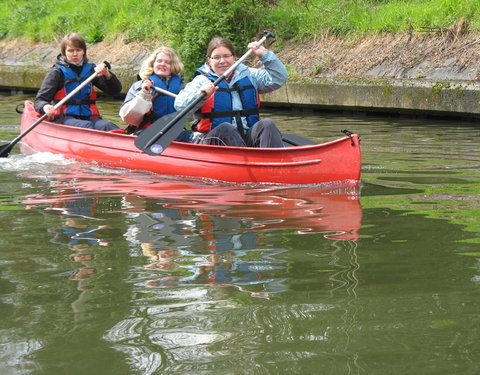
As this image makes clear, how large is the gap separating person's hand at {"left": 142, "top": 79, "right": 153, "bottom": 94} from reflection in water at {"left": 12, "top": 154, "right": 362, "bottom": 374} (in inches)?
29.3

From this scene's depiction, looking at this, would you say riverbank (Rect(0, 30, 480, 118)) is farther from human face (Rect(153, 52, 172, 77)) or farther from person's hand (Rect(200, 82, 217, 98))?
person's hand (Rect(200, 82, 217, 98))

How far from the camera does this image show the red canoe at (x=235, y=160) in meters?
6.00

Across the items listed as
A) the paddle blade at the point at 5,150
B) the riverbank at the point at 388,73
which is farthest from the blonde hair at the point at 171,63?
the riverbank at the point at 388,73

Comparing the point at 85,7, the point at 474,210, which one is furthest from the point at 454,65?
the point at 85,7

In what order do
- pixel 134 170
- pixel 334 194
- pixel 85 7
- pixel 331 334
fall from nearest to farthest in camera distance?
pixel 331 334
pixel 334 194
pixel 134 170
pixel 85 7

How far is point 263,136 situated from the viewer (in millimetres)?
6453

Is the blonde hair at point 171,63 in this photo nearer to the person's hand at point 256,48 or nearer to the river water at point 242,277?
the person's hand at point 256,48

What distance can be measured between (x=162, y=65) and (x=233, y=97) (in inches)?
36.2

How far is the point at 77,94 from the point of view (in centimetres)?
850

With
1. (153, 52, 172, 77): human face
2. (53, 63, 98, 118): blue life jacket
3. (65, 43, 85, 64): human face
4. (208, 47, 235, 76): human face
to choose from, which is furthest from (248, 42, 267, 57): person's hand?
(53, 63, 98, 118): blue life jacket

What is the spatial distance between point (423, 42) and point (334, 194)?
596 cm

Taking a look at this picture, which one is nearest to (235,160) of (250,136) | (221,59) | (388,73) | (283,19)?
(250,136)

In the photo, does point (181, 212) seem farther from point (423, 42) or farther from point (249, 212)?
point (423, 42)

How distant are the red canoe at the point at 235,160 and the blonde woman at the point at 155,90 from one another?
0.84 feet
